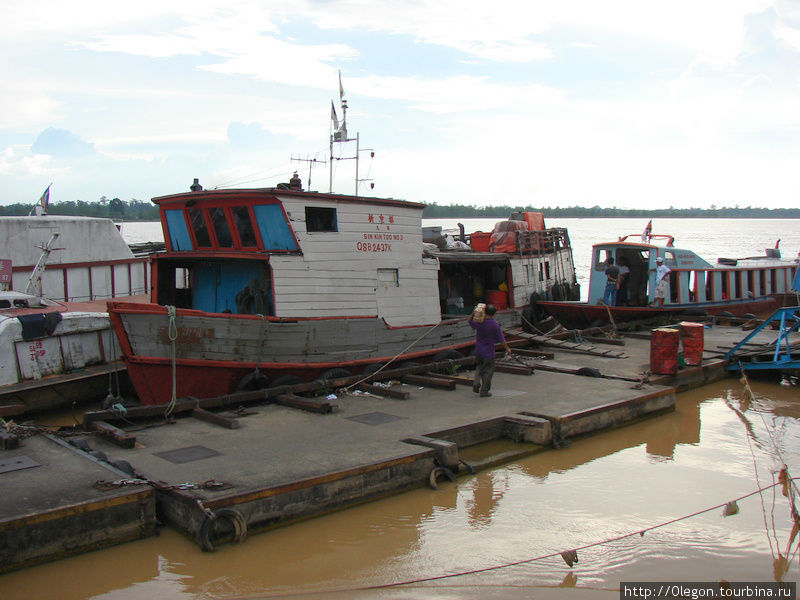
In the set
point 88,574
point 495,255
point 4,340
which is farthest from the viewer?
point 495,255

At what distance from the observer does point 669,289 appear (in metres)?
19.1

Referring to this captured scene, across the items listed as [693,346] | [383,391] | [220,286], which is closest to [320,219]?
[220,286]

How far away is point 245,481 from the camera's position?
22.1ft

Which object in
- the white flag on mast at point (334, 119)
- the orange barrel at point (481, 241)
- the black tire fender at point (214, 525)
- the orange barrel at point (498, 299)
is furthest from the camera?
the orange barrel at point (481, 241)

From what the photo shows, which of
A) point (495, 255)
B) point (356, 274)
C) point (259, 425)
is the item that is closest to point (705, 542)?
point (259, 425)

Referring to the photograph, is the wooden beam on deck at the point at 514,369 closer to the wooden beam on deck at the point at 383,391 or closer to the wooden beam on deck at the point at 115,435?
the wooden beam on deck at the point at 383,391

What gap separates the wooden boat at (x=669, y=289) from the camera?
18.6 m

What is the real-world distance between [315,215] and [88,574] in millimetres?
7035

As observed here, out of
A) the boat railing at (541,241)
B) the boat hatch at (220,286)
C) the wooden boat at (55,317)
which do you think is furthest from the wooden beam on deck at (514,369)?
the wooden boat at (55,317)

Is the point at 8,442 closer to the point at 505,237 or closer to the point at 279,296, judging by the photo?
the point at 279,296

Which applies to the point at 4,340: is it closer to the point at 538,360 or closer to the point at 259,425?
the point at 259,425

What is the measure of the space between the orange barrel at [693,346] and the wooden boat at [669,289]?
428 cm

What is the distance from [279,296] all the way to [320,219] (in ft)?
5.37

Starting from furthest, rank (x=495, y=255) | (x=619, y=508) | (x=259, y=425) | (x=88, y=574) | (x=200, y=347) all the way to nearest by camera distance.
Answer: (x=495, y=255)
(x=200, y=347)
(x=259, y=425)
(x=619, y=508)
(x=88, y=574)
